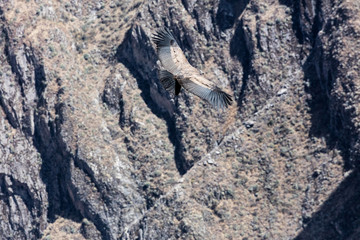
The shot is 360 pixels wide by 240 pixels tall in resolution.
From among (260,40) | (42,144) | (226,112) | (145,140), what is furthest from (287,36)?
(42,144)

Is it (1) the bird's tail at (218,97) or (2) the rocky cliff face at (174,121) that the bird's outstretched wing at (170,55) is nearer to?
(1) the bird's tail at (218,97)

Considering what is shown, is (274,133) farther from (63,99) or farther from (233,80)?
(63,99)

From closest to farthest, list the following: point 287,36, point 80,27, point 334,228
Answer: point 334,228 → point 287,36 → point 80,27

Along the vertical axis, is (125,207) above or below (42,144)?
below

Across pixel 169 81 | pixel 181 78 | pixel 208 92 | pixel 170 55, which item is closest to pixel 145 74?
pixel 170 55

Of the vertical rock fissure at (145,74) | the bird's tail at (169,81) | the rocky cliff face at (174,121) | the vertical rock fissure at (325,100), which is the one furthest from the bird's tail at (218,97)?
the vertical rock fissure at (145,74)

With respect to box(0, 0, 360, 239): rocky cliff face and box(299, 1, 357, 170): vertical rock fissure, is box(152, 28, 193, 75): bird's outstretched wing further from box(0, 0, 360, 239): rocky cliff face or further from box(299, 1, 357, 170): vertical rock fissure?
box(299, 1, 357, 170): vertical rock fissure

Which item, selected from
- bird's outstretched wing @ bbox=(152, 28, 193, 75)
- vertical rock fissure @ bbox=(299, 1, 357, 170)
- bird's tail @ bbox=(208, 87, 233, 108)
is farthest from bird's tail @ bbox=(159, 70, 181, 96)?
vertical rock fissure @ bbox=(299, 1, 357, 170)
